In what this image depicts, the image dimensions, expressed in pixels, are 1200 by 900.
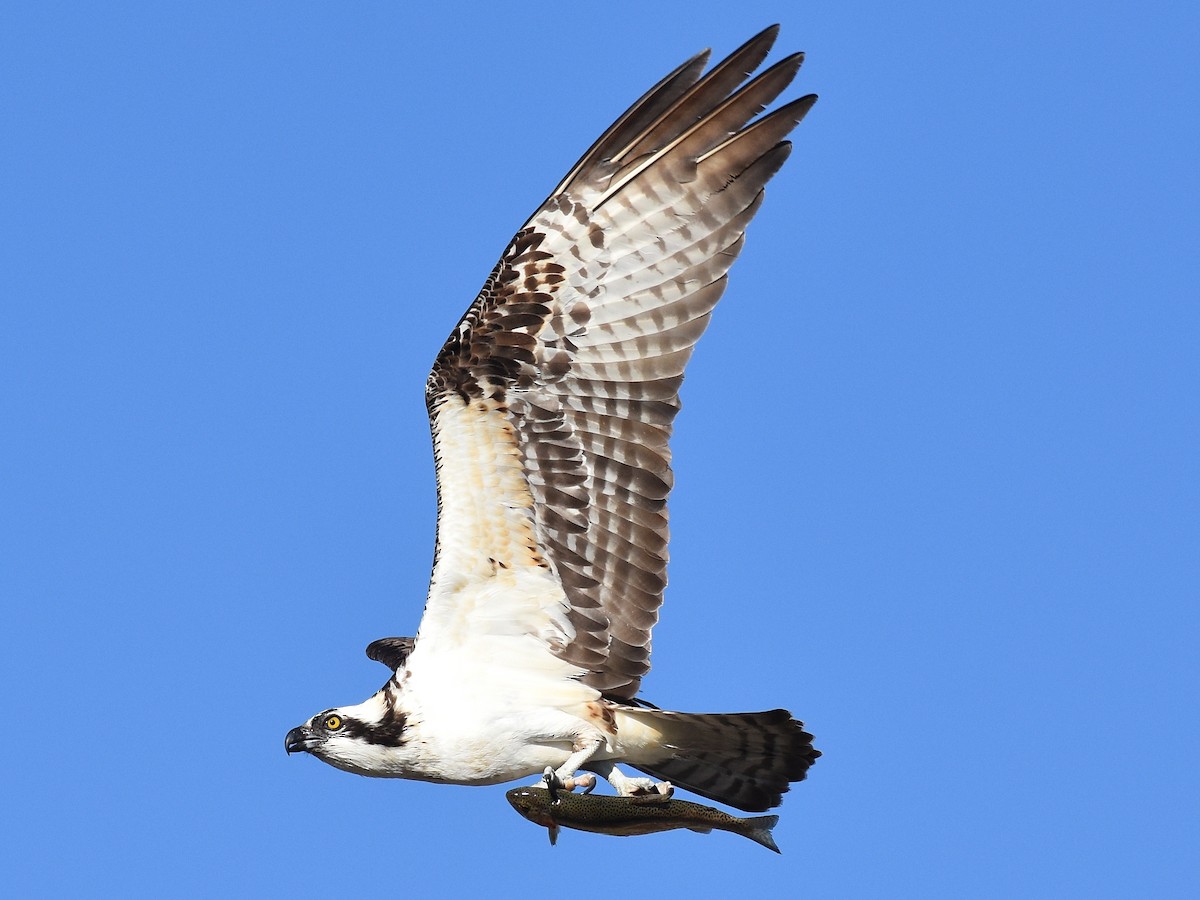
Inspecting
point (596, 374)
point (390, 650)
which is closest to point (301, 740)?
point (390, 650)

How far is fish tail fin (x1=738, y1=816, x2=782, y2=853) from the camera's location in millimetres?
8930

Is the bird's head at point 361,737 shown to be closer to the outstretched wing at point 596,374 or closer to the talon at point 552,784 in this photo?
the outstretched wing at point 596,374

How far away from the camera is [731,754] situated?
30.2 ft

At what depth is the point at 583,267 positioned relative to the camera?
9.16 meters

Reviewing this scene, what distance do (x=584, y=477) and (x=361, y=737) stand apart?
1.86 metres

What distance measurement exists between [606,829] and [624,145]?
366cm

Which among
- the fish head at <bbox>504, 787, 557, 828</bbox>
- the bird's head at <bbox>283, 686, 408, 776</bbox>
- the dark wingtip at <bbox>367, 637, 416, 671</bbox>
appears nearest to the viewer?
the fish head at <bbox>504, 787, 557, 828</bbox>

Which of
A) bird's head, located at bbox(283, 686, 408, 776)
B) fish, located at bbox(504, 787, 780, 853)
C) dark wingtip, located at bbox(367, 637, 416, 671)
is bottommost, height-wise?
fish, located at bbox(504, 787, 780, 853)

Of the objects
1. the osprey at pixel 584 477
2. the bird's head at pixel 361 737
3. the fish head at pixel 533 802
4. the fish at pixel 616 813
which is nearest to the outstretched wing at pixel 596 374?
the osprey at pixel 584 477

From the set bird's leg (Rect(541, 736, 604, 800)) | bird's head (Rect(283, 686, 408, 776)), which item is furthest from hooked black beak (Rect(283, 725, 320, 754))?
bird's leg (Rect(541, 736, 604, 800))

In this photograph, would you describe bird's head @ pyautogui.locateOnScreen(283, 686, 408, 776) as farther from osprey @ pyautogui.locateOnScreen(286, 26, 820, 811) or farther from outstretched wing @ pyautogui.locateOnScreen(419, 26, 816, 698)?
outstretched wing @ pyautogui.locateOnScreen(419, 26, 816, 698)

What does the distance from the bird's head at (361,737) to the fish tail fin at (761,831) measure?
187cm

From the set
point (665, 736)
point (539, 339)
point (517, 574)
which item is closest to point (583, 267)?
point (539, 339)

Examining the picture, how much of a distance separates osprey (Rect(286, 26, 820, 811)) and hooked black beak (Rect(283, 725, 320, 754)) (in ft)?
0.08
